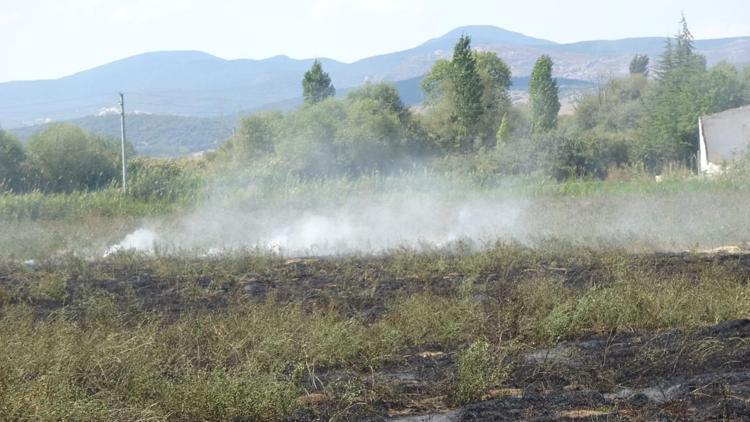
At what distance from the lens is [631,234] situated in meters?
20.5

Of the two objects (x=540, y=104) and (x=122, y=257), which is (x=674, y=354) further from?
(x=540, y=104)

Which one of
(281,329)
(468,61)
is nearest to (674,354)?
(281,329)

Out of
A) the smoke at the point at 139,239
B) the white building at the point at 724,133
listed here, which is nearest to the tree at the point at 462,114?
the white building at the point at 724,133

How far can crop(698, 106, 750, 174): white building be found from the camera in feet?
151

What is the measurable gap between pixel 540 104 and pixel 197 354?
229 feet

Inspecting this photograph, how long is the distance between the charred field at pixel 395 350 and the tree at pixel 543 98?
61250mm

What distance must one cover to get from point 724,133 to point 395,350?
42.6 meters

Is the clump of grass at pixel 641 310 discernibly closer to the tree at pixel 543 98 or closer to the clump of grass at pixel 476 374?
the clump of grass at pixel 476 374

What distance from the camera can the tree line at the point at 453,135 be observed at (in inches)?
1804

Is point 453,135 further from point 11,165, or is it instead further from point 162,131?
point 162,131

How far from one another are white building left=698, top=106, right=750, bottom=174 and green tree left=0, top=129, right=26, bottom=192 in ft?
115

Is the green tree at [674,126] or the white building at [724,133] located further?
the green tree at [674,126]

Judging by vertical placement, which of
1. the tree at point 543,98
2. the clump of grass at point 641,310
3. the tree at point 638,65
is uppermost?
the tree at point 638,65

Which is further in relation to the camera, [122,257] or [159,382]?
[122,257]
